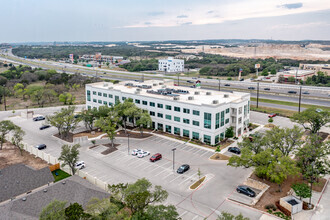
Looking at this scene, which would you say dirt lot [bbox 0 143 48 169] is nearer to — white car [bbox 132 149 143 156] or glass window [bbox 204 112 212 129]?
white car [bbox 132 149 143 156]

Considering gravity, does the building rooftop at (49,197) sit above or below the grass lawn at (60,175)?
above

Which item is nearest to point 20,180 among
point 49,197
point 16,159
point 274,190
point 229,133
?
point 49,197

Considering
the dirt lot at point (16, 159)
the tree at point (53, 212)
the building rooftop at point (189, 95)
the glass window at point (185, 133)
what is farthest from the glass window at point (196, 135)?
the tree at point (53, 212)

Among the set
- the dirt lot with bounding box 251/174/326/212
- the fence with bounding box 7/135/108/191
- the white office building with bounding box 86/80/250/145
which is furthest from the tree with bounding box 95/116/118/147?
the dirt lot with bounding box 251/174/326/212

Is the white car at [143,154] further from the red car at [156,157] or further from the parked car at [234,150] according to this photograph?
the parked car at [234,150]

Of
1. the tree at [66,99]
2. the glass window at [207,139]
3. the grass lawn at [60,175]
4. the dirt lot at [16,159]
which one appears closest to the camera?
the grass lawn at [60,175]

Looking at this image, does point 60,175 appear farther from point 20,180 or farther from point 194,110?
point 194,110

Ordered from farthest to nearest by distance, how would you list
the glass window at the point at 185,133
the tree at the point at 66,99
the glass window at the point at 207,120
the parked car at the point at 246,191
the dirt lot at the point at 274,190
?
the tree at the point at 66,99 < the glass window at the point at 185,133 < the glass window at the point at 207,120 < the parked car at the point at 246,191 < the dirt lot at the point at 274,190
